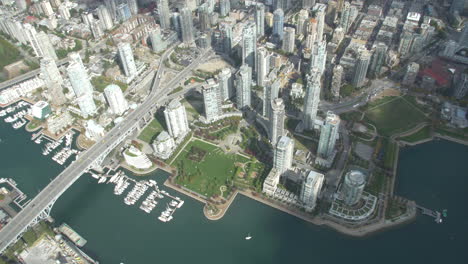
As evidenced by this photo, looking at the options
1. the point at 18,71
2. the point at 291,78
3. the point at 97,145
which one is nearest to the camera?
the point at 97,145

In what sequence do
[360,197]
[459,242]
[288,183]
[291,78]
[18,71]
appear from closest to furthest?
[459,242] < [360,197] < [288,183] < [291,78] < [18,71]

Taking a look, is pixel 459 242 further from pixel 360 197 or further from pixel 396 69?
pixel 396 69

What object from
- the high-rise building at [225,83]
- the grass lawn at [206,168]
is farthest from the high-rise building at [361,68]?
the grass lawn at [206,168]

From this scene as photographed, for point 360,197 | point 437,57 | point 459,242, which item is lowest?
point 459,242

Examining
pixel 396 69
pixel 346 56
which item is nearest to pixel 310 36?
pixel 346 56

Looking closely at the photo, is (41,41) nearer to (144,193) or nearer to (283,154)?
(144,193)

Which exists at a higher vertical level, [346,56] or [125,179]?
[346,56]

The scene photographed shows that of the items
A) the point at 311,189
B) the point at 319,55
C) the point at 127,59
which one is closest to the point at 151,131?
the point at 127,59
